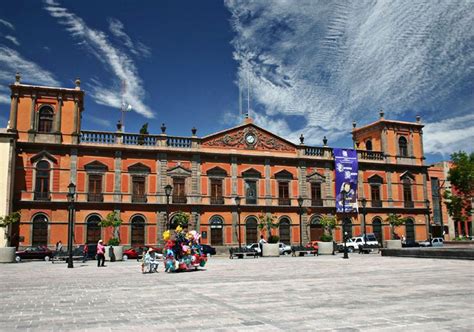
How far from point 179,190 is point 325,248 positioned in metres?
13.2

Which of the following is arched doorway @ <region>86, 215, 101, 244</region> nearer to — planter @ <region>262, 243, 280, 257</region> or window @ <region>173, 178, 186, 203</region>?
window @ <region>173, 178, 186, 203</region>

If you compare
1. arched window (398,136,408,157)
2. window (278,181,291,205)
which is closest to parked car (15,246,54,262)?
window (278,181,291,205)

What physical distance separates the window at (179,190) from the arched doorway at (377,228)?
1976 cm

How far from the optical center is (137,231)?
3519cm

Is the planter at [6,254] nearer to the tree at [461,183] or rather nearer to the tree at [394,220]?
the tree at [394,220]

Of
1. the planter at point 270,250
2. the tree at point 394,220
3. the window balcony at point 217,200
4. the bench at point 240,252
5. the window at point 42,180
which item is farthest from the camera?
the tree at point 394,220

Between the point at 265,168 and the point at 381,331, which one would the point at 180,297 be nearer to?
the point at 381,331

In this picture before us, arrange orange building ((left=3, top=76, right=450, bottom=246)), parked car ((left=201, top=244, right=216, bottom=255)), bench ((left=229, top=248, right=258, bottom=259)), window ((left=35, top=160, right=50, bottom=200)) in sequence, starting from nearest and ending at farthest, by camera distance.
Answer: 1. bench ((left=229, top=248, right=258, bottom=259))
2. window ((left=35, top=160, right=50, bottom=200))
3. orange building ((left=3, top=76, right=450, bottom=246))
4. parked car ((left=201, top=244, right=216, bottom=255))

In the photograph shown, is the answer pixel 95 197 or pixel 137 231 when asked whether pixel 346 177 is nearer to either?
pixel 137 231

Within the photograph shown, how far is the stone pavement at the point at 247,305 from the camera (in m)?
6.51

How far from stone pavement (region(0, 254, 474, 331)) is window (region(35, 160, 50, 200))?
72.2 feet

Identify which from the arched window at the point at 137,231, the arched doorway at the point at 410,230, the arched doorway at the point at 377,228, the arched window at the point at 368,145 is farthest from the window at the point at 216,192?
the arched doorway at the point at 410,230

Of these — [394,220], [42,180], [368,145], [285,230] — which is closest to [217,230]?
[285,230]

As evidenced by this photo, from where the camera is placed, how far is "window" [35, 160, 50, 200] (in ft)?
108
